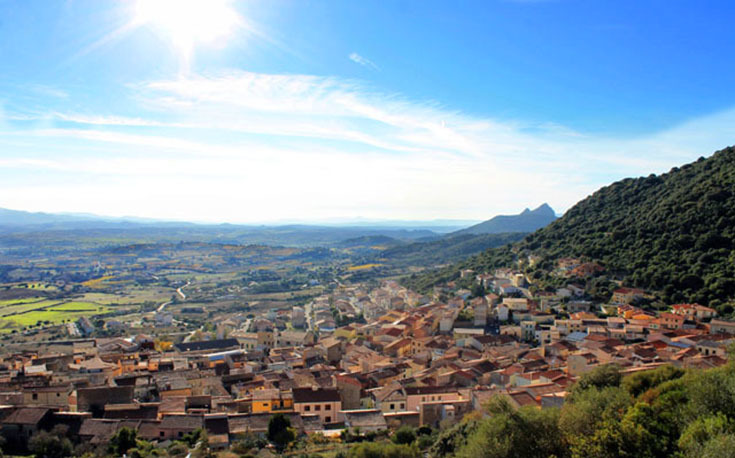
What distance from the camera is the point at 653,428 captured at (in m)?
12.1

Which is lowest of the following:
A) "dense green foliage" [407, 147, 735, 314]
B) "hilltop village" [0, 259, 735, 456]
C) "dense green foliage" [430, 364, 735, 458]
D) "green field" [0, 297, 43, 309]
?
"green field" [0, 297, 43, 309]

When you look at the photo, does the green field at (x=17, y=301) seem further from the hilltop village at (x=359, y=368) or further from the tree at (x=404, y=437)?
the tree at (x=404, y=437)

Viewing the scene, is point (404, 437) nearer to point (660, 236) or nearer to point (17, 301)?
point (660, 236)

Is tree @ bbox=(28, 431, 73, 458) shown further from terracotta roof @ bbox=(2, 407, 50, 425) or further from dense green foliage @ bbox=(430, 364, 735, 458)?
dense green foliage @ bbox=(430, 364, 735, 458)

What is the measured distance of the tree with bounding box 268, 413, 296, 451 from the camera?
56.1ft

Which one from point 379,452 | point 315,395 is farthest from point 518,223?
point 379,452

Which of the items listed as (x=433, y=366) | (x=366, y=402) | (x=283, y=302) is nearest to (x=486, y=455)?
(x=366, y=402)

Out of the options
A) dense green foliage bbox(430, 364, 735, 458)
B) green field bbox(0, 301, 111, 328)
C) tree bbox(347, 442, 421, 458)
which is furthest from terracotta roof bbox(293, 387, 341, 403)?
green field bbox(0, 301, 111, 328)

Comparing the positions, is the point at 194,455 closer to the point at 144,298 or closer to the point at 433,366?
the point at 433,366

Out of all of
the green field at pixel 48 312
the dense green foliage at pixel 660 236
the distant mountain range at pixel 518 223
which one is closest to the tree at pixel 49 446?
the dense green foliage at pixel 660 236

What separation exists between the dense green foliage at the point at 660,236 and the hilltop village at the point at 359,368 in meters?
2.98

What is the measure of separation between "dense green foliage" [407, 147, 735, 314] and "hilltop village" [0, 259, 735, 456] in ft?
9.77

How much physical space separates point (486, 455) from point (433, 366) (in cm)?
1617

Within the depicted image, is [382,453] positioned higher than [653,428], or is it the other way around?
[653,428]
